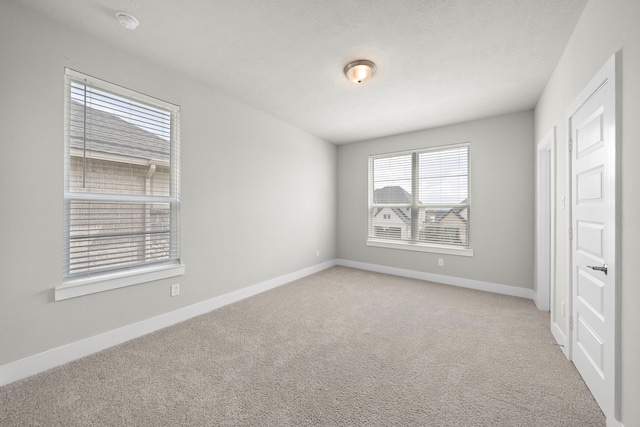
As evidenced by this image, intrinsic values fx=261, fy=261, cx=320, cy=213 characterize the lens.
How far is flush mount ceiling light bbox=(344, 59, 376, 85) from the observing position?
252cm

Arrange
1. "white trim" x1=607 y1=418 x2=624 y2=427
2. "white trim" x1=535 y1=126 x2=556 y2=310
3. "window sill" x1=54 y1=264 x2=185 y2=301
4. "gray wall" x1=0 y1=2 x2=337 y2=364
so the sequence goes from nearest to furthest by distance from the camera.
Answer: "white trim" x1=607 y1=418 x2=624 y2=427
"gray wall" x1=0 y1=2 x2=337 y2=364
"window sill" x1=54 y1=264 x2=185 y2=301
"white trim" x1=535 y1=126 x2=556 y2=310

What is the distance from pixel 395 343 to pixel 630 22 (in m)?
2.59

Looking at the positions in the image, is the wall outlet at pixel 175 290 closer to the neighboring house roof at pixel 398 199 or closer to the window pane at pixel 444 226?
the neighboring house roof at pixel 398 199

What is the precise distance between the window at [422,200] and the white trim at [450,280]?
17.1 inches

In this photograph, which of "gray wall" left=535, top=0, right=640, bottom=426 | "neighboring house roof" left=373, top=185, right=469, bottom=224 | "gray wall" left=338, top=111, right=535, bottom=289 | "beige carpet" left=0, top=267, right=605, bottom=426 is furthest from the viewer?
"neighboring house roof" left=373, top=185, right=469, bottom=224

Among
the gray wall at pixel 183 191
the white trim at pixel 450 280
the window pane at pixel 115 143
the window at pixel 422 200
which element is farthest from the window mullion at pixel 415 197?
the window pane at pixel 115 143

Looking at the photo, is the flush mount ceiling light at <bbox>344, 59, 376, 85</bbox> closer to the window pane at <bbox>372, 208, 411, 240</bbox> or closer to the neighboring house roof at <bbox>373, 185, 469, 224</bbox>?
the neighboring house roof at <bbox>373, 185, 469, 224</bbox>

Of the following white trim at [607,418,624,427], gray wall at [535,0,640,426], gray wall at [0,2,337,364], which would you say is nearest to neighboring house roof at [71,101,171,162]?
gray wall at [0,2,337,364]

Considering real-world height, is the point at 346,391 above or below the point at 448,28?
below

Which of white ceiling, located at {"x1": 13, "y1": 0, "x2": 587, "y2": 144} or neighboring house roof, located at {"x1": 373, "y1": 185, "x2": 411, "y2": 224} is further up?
white ceiling, located at {"x1": 13, "y1": 0, "x2": 587, "y2": 144}

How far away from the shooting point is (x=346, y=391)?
1.80 metres

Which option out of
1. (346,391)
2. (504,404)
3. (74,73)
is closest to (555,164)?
(504,404)

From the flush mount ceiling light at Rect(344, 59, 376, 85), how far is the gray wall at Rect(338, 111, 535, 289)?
2381 millimetres

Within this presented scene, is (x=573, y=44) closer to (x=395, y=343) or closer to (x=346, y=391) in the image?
(x=395, y=343)
